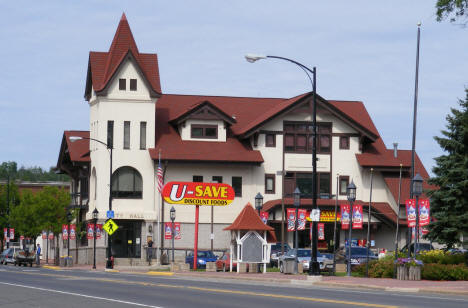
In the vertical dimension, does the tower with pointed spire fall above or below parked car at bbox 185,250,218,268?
above

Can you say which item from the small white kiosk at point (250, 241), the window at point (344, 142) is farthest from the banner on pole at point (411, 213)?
the window at point (344, 142)

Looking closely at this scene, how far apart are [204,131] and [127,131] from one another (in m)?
6.48

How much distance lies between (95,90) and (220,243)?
15908 millimetres

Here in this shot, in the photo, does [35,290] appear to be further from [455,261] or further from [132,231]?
[132,231]

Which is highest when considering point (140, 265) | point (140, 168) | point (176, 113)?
point (176, 113)

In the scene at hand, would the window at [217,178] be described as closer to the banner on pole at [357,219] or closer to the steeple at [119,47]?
the steeple at [119,47]

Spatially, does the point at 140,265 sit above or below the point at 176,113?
below

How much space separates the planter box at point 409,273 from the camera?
37250 mm

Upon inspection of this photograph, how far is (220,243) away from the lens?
241 ft

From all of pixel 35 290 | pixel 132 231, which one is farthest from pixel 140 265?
pixel 35 290

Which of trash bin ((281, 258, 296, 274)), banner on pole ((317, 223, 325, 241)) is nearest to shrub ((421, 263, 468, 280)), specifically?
trash bin ((281, 258, 296, 274))

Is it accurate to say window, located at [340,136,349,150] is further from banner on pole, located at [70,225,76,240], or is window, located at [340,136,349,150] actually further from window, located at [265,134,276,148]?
banner on pole, located at [70,225,76,240]

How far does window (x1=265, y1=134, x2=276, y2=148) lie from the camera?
248 feet

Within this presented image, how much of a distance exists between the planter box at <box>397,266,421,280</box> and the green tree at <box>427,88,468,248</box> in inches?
565
